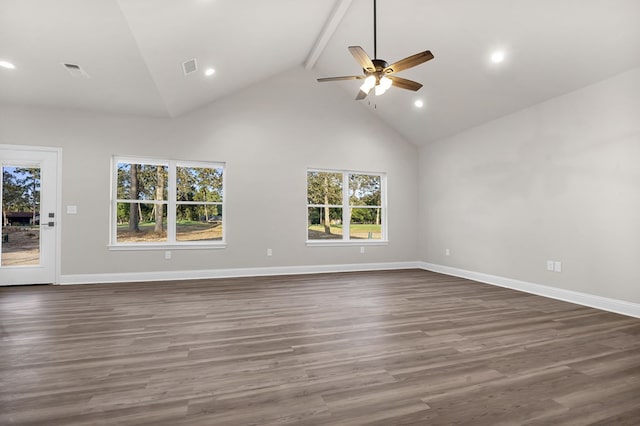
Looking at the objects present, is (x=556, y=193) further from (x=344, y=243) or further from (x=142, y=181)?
(x=142, y=181)

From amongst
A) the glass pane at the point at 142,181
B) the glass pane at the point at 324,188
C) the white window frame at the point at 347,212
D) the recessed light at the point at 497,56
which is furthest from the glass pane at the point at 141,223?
the recessed light at the point at 497,56

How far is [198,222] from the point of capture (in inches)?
232

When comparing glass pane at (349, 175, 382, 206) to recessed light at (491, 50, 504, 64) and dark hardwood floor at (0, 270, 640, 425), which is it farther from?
recessed light at (491, 50, 504, 64)

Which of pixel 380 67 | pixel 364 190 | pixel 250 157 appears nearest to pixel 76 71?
pixel 250 157

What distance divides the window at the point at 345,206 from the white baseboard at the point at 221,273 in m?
0.56

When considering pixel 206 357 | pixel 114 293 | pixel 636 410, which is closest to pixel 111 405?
pixel 206 357

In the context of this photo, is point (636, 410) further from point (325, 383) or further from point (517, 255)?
point (517, 255)

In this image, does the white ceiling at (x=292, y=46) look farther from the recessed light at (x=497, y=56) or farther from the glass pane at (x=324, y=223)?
the glass pane at (x=324, y=223)

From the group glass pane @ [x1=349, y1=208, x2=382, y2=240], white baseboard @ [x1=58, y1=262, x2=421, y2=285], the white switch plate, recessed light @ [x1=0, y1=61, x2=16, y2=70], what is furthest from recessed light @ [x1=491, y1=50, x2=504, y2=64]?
recessed light @ [x1=0, y1=61, x2=16, y2=70]

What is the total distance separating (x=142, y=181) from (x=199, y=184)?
36.6 inches

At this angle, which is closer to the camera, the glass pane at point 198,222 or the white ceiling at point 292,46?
the white ceiling at point 292,46

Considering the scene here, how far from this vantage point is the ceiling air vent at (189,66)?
4301 millimetres

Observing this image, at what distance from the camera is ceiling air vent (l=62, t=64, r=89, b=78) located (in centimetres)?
389

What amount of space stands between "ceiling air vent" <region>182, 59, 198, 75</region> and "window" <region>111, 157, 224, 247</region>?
1790mm
